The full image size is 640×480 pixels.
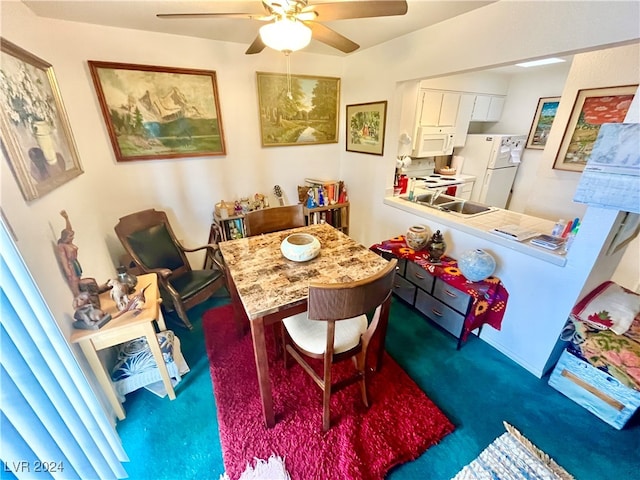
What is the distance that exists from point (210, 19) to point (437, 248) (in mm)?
2374

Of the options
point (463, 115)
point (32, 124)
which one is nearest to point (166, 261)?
point (32, 124)

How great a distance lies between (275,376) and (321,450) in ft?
1.77

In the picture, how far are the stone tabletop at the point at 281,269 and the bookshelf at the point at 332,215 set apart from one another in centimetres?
120

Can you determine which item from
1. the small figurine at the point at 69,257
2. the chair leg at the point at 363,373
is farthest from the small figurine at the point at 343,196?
the small figurine at the point at 69,257

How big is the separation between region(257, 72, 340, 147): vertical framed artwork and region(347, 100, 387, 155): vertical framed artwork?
229mm

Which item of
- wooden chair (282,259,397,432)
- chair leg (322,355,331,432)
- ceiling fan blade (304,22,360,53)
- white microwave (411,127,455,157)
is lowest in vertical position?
chair leg (322,355,331,432)

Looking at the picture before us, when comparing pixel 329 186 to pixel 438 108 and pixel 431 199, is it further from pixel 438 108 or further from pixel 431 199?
pixel 438 108

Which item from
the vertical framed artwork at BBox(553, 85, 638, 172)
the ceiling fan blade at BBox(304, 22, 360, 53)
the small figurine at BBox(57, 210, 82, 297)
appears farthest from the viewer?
the vertical framed artwork at BBox(553, 85, 638, 172)

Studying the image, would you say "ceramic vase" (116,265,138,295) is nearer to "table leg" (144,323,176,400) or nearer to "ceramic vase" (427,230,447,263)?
"table leg" (144,323,176,400)

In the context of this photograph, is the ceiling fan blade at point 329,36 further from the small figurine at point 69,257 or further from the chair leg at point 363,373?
the chair leg at point 363,373

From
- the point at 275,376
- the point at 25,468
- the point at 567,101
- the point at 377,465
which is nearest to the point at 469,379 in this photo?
the point at 377,465

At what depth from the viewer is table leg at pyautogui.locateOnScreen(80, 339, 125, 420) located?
4.23 feet

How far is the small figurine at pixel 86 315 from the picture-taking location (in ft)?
4.20

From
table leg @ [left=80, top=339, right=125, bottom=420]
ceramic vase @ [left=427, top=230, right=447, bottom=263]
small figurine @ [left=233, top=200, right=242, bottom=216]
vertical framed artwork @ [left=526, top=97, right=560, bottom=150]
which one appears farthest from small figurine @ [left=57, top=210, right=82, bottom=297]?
vertical framed artwork @ [left=526, top=97, right=560, bottom=150]
